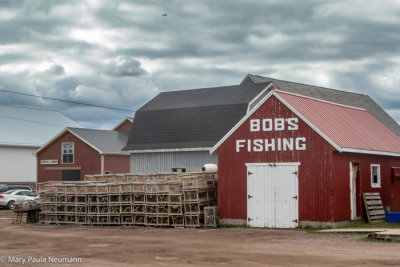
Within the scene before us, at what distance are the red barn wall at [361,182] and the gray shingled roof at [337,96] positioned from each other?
A: 64.5 feet

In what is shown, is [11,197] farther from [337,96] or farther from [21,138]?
[337,96]

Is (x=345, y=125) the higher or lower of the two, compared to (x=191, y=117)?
lower

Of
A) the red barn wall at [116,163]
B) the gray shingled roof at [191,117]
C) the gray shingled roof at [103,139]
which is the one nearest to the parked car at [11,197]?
the gray shingled roof at [191,117]

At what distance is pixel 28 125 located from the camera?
69.9 metres

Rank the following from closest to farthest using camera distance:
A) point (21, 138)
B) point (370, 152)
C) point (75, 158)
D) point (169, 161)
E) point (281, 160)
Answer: point (281, 160), point (370, 152), point (169, 161), point (75, 158), point (21, 138)

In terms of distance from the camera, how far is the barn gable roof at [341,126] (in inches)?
1022

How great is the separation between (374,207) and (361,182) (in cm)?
134

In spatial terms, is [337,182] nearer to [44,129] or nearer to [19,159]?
[19,159]

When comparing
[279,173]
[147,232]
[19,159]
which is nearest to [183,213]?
[147,232]

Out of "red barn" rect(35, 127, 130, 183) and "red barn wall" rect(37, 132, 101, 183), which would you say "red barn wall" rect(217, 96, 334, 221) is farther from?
"red barn wall" rect(37, 132, 101, 183)

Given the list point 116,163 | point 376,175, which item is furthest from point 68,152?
point 376,175

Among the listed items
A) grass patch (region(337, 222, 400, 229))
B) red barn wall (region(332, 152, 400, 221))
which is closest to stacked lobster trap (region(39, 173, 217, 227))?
red barn wall (region(332, 152, 400, 221))

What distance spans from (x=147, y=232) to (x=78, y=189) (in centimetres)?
596

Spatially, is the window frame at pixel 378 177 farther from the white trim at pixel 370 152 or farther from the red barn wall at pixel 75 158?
the red barn wall at pixel 75 158
